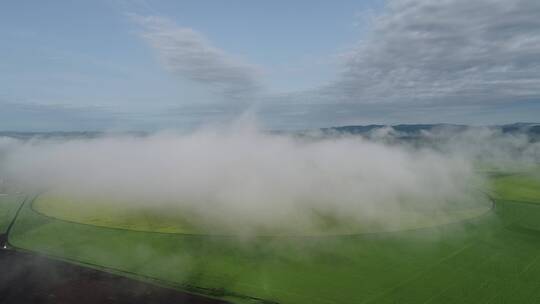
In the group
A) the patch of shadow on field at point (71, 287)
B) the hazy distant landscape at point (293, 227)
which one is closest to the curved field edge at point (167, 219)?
the hazy distant landscape at point (293, 227)

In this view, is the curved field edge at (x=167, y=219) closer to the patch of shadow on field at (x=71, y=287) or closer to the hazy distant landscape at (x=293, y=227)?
the hazy distant landscape at (x=293, y=227)

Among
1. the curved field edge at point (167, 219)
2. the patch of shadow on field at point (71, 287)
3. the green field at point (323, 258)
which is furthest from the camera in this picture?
the curved field edge at point (167, 219)

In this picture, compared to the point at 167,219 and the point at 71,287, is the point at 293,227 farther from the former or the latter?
the point at 71,287

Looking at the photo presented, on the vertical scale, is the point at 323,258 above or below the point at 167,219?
below

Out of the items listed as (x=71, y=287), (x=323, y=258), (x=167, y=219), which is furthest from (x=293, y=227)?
(x=71, y=287)

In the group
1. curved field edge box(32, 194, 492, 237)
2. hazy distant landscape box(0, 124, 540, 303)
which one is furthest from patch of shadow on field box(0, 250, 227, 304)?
curved field edge box(32, 194, 492, 237)

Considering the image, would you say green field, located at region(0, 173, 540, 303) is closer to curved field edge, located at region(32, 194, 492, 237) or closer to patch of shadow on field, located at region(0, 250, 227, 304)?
curved field edge, located at region(32, 194, 492, 237)
